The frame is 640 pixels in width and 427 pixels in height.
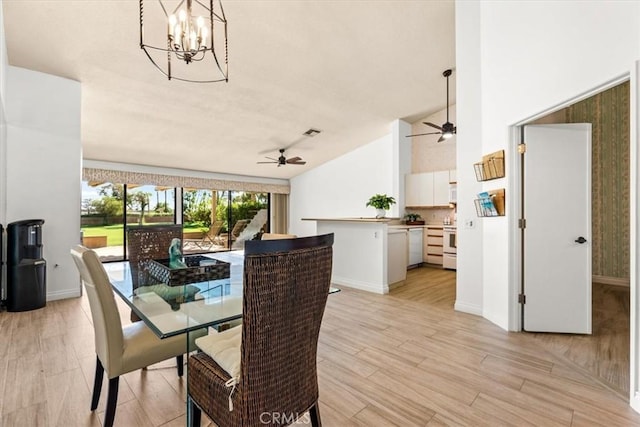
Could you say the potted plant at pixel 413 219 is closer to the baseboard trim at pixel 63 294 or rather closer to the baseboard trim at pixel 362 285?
the baseboard trim at pixel 362 285

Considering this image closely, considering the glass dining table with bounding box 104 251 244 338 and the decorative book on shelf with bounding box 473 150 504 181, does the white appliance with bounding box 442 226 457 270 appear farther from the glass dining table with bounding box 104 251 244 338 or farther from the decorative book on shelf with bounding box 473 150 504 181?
the glass dining table with bounding box 104 251 244 338

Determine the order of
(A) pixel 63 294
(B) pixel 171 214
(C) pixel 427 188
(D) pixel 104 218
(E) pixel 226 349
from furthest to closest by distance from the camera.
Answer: (B) pixel 171 214, (D) pixel 104 218, (C) pixel 427 188, (A) pixel 63 294, (E) pixel 226 349

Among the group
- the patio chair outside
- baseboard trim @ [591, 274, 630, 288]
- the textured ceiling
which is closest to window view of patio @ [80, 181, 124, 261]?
the textured ceiling

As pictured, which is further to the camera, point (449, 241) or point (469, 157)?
point (449, 241)

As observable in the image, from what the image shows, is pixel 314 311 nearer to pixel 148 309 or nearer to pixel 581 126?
pixel 148 309

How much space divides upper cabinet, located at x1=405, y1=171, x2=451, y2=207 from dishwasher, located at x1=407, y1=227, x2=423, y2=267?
59 cm

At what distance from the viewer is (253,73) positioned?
4074 mm

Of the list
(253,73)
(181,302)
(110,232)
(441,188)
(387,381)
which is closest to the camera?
(181,302)

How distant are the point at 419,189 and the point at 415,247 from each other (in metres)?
1.26

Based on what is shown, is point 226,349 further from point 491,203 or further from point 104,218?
point 104,218

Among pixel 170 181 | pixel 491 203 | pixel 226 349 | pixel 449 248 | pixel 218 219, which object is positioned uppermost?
pixel 170 181

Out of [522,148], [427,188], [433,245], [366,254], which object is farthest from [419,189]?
[522,148]

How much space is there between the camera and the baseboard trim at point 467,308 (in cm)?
336

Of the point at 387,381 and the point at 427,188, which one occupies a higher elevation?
the point at 427,188
